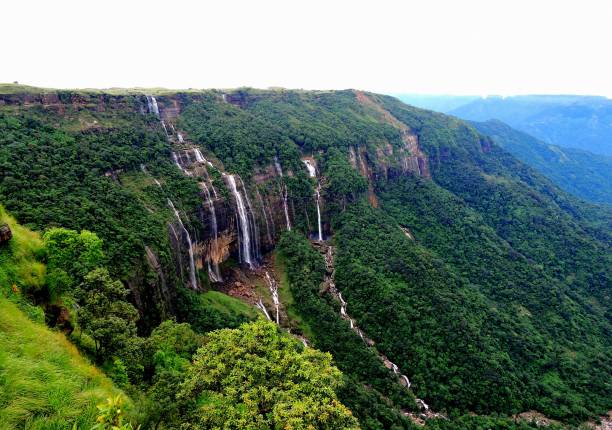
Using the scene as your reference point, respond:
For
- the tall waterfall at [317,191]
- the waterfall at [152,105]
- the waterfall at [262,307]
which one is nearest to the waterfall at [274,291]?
the waterfall at [262,307]

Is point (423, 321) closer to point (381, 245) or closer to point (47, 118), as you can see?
point (381, 245)

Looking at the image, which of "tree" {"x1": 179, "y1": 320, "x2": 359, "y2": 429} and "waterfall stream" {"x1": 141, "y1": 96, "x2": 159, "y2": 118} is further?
"waterfall stream" {"x1": 141, "y1": 96, "x2": 159, "y2": 118}

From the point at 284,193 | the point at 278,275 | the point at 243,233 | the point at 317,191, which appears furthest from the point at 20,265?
the point at 317,191

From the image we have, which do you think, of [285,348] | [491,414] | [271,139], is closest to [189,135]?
[271,139]

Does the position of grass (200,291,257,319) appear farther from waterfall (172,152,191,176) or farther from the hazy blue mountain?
the hazy blue mountain

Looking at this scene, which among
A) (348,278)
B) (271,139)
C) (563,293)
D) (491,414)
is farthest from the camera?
(271,139)

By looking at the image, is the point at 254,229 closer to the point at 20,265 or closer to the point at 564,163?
the point at 20,265

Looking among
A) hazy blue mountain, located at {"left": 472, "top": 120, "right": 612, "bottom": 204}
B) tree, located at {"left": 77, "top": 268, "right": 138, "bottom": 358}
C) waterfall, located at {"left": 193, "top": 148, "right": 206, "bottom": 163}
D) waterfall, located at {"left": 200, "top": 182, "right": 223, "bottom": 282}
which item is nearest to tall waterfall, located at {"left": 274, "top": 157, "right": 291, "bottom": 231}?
waterfall, located at {"left": 193, "top": 148, "right": 206, "bottom": 163}
